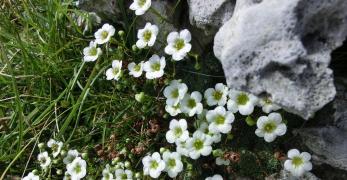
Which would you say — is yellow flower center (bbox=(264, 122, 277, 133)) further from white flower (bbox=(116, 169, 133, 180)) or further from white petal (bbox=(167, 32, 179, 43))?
white flower (bbox=(116, 169, 133, 180))

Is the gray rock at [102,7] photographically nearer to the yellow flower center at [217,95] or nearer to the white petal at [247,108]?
the yellow flower center at [217,95]

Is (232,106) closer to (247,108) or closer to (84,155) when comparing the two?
(247,108)

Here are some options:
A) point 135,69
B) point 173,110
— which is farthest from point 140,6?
point 173,110

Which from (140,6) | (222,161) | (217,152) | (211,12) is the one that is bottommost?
(222,161)

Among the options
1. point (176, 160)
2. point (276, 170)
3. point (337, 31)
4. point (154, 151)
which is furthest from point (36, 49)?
point (337, 31)

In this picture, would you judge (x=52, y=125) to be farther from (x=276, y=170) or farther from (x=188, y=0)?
(x=276, y=170)
